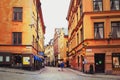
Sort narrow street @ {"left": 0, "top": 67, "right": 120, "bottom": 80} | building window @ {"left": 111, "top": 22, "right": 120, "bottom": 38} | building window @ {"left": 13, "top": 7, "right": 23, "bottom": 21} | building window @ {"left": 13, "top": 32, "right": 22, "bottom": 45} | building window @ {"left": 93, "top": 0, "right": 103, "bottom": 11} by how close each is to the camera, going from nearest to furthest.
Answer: narrow street @ {"left": 0, "top": 67, "right": 120, "bottom": 80}
building window @ {"left": 111, "top": 22, "right": 120, "bottom": 38}
building window @ {"left": 93, "top": 0, "right": 103, "bottom": 11}
building window @ {"left": 13, "top": 32, "right": 22, "bottom": 45}
building window @ {"left": 13, "top": 7, "right": 23, "bottom": 21}

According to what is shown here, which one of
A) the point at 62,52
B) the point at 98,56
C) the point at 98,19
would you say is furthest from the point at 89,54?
the point at 62,52

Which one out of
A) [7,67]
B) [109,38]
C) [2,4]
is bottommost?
[7,67]

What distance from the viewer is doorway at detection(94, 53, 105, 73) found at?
125ft

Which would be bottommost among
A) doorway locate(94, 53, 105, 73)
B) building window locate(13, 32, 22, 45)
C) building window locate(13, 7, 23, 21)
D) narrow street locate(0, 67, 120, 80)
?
narrow street locate(0, 67, 120, 80)

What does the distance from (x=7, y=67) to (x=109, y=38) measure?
1378 cm

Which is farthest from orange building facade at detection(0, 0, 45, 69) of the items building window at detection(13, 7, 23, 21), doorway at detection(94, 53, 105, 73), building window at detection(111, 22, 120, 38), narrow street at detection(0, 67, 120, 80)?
building window at detection(111, 22, 120, 38)

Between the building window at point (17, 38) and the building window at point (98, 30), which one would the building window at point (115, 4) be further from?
the building window at point (17, 38)

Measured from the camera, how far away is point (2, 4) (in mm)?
41094

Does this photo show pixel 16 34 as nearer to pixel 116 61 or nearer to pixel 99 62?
pixel 99 62

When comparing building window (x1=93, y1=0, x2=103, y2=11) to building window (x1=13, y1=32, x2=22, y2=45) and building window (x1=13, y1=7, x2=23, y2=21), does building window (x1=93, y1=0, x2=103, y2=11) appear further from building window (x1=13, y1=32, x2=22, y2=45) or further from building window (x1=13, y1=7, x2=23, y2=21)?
building window (x1=13, y1=32, x2=22, y2=45)

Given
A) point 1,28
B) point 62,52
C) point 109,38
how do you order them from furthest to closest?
point 62,52 < point 1,28 < point 109,38

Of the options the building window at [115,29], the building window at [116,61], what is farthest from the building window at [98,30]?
the building window at [116,61]

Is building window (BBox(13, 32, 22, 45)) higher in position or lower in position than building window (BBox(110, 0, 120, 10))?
lower

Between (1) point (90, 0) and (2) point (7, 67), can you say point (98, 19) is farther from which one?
(2) point (7, 67)
